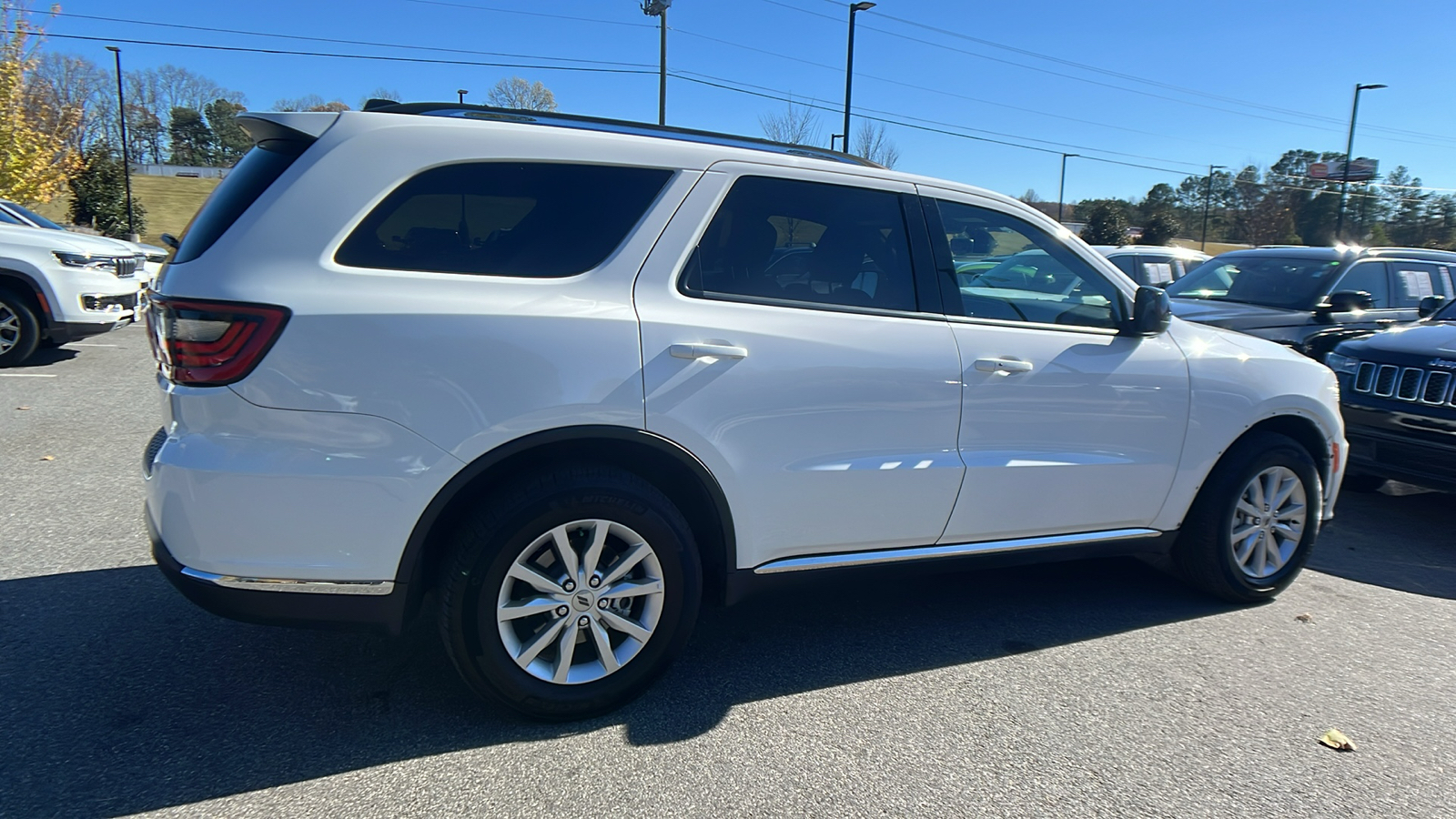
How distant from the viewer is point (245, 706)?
2.96 metres

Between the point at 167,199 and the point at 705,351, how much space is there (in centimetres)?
6811

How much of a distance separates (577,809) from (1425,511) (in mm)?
6524

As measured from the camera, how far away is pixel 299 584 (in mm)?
2631

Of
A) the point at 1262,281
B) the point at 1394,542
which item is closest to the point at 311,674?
the point at 1394,542

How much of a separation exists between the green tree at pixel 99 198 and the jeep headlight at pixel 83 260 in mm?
30413

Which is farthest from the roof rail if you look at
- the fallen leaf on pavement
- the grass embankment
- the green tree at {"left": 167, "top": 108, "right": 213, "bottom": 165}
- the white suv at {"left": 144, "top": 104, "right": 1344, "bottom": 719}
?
the green tree at {"left": 167, "top": 108, "right": 213, "bottom": 165}

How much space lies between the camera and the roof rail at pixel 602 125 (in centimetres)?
308

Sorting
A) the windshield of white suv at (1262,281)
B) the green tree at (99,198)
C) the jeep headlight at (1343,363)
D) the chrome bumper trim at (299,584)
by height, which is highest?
the green tree at (99,198)

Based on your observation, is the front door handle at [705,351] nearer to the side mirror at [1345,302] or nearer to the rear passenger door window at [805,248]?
the rear passenger door window at [805,248]

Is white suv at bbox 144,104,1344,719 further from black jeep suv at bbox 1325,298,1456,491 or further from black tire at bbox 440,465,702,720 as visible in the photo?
black jeep suv at bbox 1325,298,1456,491

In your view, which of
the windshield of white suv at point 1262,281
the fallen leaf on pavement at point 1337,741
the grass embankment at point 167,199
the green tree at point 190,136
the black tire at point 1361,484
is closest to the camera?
the fallen leaf on pavement at point 1337,741

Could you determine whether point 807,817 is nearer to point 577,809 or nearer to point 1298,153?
point 577,809

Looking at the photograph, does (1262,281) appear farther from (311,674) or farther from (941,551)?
(311,674)

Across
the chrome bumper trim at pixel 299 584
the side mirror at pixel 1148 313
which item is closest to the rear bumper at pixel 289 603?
the chrome bumper trim at pixel 299 584
